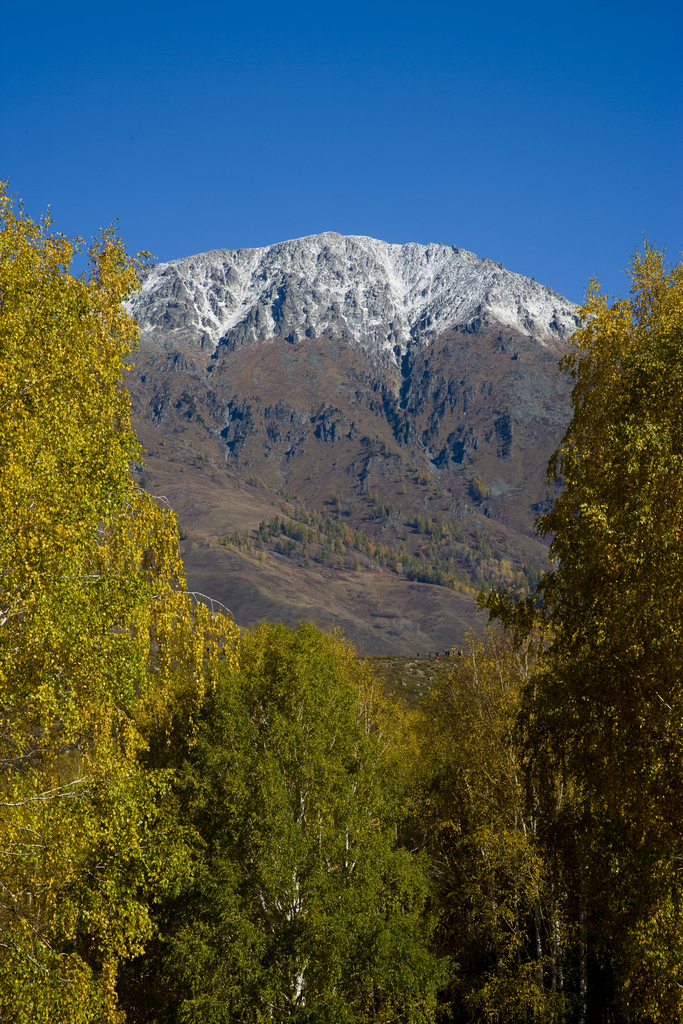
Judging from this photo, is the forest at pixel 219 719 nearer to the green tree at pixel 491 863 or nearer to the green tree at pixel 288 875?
the green tree at pixel 288 875

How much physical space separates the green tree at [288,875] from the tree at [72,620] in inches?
299

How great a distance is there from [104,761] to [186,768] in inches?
759

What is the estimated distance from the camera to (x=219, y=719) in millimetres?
33062

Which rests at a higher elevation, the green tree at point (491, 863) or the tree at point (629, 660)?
the tree at point (629, 660)

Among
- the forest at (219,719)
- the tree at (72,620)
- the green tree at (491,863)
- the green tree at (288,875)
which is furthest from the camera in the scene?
the green tree at (491,863)

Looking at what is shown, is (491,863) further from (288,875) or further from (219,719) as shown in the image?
(219,719)

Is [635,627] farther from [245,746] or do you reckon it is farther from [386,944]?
[245,746]

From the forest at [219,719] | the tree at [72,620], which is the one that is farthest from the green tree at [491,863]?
the tree at [72,620]

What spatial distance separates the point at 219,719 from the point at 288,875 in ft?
23.8

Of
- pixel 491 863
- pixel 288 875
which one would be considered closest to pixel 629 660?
pixel 288 875

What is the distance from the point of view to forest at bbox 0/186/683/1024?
1213cm

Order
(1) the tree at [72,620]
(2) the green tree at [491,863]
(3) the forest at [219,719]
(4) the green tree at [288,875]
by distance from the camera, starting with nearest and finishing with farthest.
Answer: (1) the tree at [72,620], (3) the forest at [219,719], (4) the green tree at [288,875], (2) the green tree at [491,863]

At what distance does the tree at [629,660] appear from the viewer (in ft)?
41.1

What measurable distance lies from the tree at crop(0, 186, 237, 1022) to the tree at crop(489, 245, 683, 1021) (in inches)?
287
